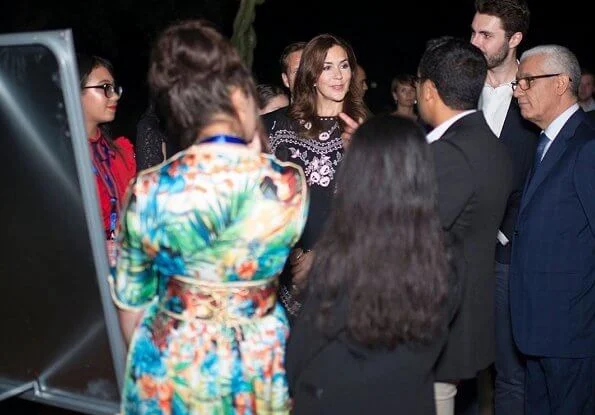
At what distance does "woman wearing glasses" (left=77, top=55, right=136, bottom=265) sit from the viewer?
4.02 metres

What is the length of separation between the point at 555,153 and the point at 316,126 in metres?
1.23

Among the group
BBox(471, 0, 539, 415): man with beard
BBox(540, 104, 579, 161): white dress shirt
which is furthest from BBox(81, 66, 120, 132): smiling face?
BBox(540, 104, 579, 161): white dress shirt

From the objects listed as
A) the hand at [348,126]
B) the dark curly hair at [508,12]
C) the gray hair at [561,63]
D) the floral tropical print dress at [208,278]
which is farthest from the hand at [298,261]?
the floral tropical print dress at [208,278]

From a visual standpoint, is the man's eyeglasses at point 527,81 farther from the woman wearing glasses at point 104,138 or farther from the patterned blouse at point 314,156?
the woman wearing glasses at point 104,138

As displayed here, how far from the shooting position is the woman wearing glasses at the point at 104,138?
158 inches

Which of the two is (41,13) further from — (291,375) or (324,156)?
(291,375)

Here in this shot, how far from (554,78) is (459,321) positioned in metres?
1.31

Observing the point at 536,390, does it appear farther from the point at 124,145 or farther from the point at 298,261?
the point at 124,145

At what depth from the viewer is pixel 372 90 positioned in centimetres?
1931

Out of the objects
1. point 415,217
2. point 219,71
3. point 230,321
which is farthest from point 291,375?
point 219,71

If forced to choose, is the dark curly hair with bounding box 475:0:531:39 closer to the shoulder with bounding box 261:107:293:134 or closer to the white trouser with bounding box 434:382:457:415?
the shoulder with bounding box 261:107:293:134

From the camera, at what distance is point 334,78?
177 inches

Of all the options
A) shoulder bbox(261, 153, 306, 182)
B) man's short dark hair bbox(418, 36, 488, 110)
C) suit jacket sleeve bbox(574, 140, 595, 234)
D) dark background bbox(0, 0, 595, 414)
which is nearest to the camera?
shoulder bbox(261, 153, 306, 182)

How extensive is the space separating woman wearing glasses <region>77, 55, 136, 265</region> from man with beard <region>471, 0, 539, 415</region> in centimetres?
186
